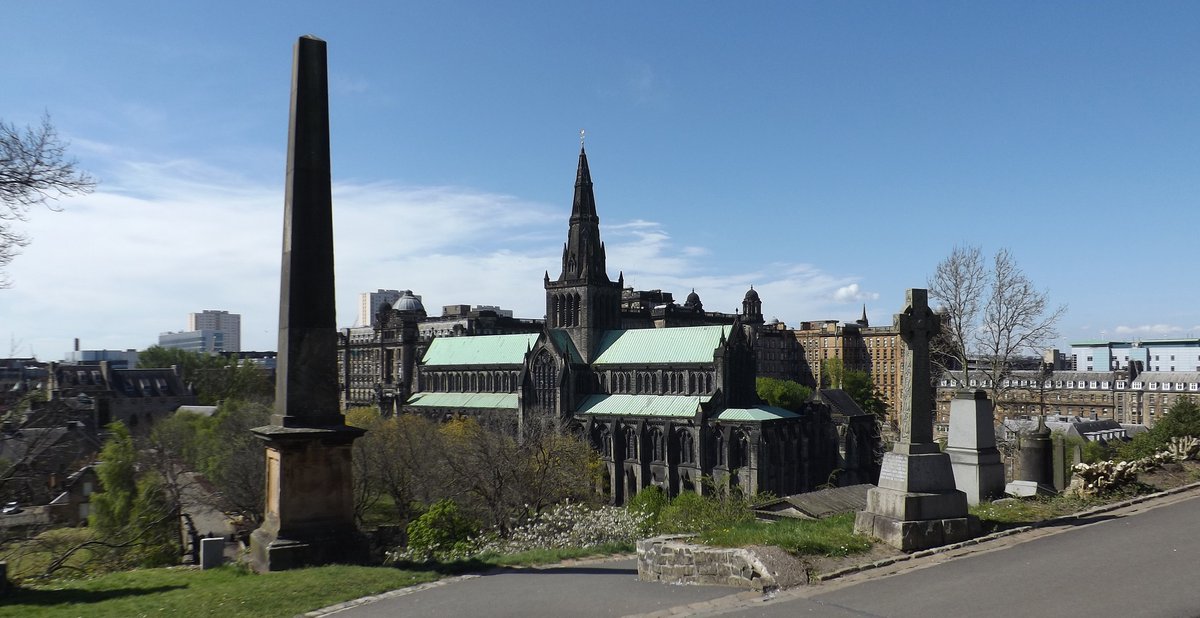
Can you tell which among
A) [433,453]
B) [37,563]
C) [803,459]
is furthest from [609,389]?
[37,563]

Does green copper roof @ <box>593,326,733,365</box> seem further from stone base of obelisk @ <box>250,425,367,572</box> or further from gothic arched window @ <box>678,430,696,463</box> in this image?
stone base of obelisk @ <box>250,425,367,572</box>

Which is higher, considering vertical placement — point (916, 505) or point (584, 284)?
point (584, 284)

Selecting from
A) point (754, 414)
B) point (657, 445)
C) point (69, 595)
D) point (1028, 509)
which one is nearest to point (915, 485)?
point (1028, 509)

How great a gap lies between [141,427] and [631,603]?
77.1 m

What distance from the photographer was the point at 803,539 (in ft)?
39.5

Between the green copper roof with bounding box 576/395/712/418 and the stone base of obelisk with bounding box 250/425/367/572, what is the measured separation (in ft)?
153

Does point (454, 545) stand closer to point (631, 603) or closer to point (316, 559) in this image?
point (316, 559)

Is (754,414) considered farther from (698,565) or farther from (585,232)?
(698,565)

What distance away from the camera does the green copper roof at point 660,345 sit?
204 feet

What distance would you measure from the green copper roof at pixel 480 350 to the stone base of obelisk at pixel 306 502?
59066mm

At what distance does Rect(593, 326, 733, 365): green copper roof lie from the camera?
62.2m

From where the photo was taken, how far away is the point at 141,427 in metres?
73.7

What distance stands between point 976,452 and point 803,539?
584 cm

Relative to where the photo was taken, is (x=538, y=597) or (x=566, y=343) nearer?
(x=538, y=597)
